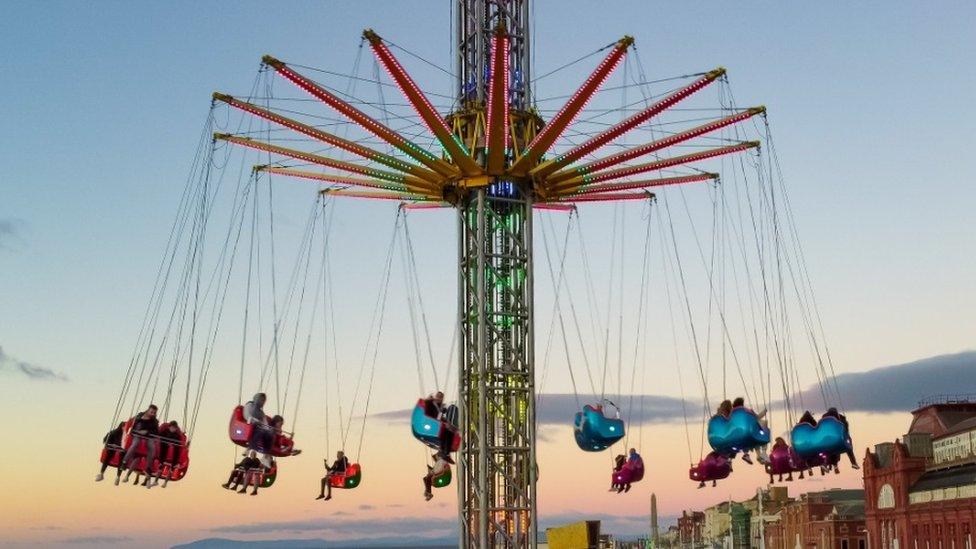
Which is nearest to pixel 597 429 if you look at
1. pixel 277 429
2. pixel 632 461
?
pixel 632 461

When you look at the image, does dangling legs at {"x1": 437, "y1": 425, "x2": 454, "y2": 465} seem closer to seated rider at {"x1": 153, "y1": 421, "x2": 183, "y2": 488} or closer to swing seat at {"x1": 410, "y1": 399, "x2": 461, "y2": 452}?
swing seat at {"x1": 410, "y1": 399, "x2": 461, "y2": 452}

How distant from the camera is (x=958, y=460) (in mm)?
72750

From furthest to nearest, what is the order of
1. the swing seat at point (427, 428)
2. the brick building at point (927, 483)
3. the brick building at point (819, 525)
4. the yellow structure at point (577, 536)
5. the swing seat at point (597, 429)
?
the brick building at point (819, 525)
the brick building at point (927, 483)
the yellow structure at point (577, 536)
the swing seat at point (597, 429)
the swing seat at point (427, 428)

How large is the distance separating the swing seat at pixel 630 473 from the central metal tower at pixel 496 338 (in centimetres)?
213

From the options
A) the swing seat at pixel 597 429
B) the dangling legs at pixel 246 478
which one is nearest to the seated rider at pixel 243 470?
the dangling legs at pixel 246 478

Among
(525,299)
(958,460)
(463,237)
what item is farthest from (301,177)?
(958,460)

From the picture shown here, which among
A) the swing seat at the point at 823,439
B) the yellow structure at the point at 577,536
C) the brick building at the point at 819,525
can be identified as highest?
the brick building at the point at 819,525

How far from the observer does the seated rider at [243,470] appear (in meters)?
25.2

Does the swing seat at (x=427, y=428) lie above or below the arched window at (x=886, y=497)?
below

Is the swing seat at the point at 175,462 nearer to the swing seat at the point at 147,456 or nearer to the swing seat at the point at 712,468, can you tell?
the swing seat at the point at 147,456

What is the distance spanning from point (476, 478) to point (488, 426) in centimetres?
120

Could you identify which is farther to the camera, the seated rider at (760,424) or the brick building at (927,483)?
the brick building at (927,483)

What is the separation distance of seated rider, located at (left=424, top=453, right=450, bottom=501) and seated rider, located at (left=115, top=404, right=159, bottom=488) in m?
6.46

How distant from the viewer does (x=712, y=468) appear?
89.7ft
